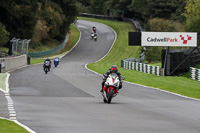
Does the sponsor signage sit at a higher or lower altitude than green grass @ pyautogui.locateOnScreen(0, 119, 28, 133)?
higher

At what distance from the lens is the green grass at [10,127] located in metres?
10.6

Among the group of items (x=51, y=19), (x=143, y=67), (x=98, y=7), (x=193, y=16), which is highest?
(x=98, y=7)

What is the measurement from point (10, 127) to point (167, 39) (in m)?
35.2

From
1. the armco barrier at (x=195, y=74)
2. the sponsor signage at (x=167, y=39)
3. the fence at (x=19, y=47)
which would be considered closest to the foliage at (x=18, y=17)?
the fence at (x=19, y=47)

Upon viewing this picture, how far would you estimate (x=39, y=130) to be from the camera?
11.0 metres

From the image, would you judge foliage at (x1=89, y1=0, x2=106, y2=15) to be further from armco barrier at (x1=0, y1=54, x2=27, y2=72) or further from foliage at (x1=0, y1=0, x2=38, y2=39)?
armco barrier at (x1=0, y1=54, x2=27, y2=72)

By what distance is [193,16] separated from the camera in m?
85.6

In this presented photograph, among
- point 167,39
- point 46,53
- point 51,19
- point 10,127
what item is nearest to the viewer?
point 10,127

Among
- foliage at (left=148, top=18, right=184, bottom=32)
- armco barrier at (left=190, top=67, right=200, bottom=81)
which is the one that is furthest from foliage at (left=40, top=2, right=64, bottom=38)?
armco barrier at (left=190, top=67, right=200, bottom=81)

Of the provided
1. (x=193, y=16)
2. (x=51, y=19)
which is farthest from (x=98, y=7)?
(x=51, y=19)

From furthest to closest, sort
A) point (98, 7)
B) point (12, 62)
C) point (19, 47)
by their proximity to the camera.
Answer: point (98, 7) < point (19, 47) < point (12, 62)

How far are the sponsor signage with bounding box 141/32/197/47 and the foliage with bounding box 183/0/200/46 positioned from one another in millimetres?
34998

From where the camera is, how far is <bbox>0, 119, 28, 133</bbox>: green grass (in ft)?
34.8

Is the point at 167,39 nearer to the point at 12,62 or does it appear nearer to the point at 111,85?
the point at 12,62
